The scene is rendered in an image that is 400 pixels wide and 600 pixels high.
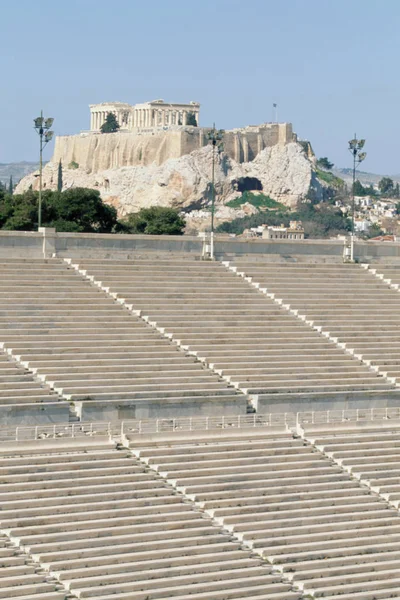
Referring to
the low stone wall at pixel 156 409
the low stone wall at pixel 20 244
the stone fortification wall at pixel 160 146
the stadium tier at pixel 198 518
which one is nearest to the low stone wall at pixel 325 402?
the low stone wall at pixel 156 409

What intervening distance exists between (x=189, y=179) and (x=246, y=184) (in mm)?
15818

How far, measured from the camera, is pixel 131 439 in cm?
3050

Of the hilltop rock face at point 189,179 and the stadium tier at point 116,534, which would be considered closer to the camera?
the stadium tier at point 116,534

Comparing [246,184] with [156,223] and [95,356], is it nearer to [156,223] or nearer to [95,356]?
[156,223]

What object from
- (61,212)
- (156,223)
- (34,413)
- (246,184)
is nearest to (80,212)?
(61,212)

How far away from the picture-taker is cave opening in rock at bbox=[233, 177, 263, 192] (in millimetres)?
193875

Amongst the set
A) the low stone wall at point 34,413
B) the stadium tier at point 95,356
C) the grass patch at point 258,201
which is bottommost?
the low stone wall at point 34,413

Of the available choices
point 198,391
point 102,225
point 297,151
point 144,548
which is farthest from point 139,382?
point 297,151

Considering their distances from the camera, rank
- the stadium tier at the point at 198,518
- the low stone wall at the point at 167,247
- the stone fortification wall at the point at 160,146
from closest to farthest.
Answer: the stadium tier at the point at 198,518, the low stone wall at the point at 167,247, the stone fortification wall at the point at 160,146

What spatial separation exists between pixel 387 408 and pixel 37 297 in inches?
369

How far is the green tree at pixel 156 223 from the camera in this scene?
9456 cm

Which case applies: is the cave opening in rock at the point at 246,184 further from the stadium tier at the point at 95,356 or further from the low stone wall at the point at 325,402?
the low stone wall at the point at 325,402

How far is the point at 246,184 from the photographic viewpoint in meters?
197

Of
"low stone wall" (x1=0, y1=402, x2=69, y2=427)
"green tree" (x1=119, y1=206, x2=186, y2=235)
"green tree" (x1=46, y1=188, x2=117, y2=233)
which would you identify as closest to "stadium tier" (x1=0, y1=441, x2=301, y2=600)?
"low stone wall" (x1=0, y1=402, x2=69, y2=427)
